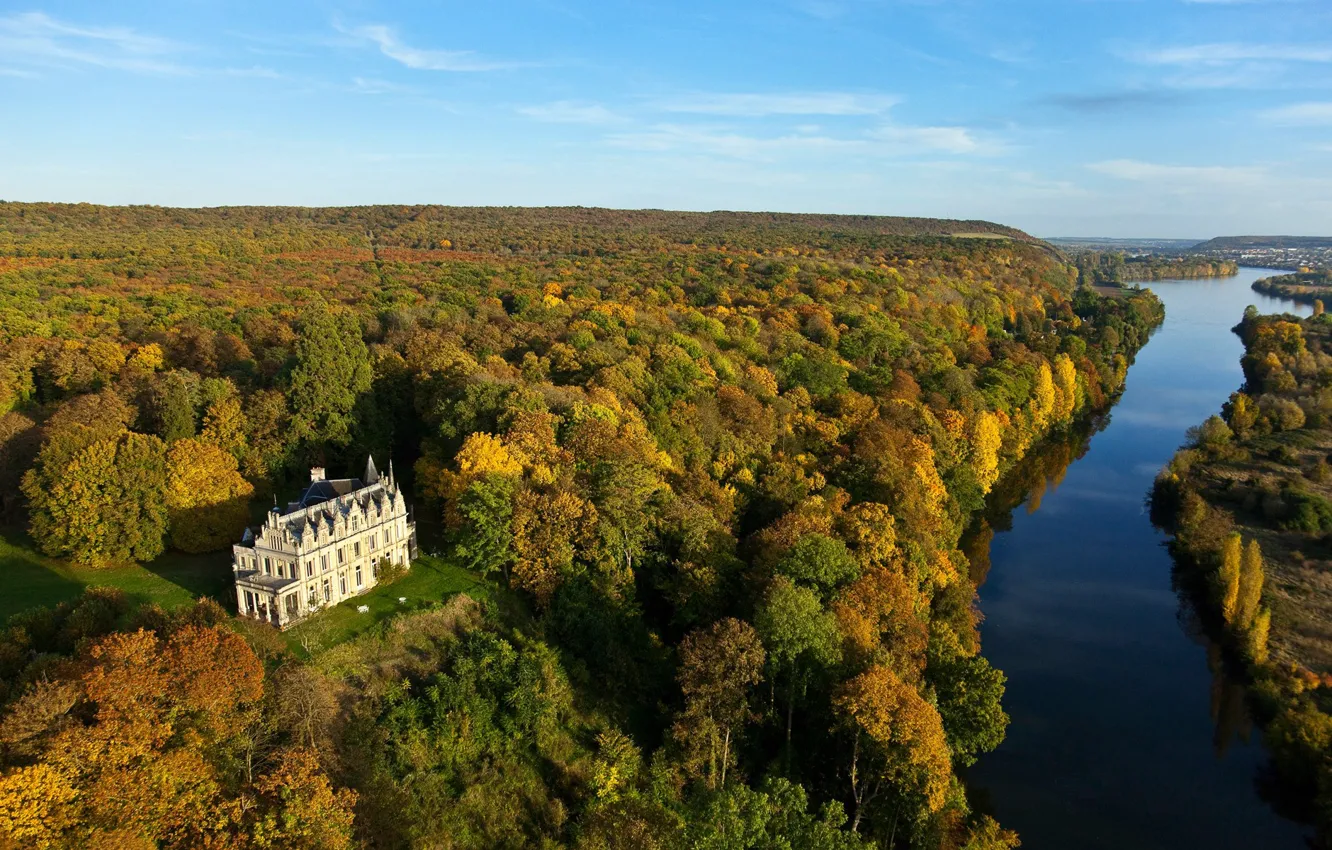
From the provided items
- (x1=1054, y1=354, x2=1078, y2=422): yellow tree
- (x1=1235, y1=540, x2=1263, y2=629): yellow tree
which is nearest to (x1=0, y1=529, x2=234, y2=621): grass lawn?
(x1=1235, y1=540, x2=1263, y2=629): yellow tree

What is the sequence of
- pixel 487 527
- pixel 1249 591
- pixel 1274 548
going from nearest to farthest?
pixel 487 527 < pixel 1249 591 < pixel 1274 548

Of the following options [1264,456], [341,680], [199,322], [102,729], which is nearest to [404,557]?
[341,680]

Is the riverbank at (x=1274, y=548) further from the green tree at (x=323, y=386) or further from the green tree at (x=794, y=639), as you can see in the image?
the green tree at (x=323, y=386)

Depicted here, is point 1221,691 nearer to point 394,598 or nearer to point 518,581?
point 518,581

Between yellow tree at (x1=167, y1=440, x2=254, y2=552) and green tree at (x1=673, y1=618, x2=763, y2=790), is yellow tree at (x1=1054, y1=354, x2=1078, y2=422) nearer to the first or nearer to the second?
green tree at (x1=673, y1=618, x2=763, y2=790)

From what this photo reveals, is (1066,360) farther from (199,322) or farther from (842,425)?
(199,322)

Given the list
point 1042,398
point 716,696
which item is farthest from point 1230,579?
point 1042,398
